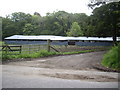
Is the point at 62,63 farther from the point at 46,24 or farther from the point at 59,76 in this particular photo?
the point at 46,24

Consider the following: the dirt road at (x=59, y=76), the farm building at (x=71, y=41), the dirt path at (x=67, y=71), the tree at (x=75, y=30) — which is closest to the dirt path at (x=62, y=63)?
the dirt path at (x=67, y=71)

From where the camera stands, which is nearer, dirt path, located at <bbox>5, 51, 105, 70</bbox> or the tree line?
dirt path, located at <bbox>5, 51, 105, 70</bbox>

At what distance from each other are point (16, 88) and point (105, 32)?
94.7ft

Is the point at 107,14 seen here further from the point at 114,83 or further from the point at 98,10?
the point at 114,83

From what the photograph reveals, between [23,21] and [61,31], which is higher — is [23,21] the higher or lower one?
the higher one

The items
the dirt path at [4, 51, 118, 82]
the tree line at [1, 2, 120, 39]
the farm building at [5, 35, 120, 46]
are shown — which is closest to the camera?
the dirt path at [4, 51, 118, 82]

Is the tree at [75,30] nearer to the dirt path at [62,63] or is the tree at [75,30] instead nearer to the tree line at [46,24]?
the tree line at [46,24]

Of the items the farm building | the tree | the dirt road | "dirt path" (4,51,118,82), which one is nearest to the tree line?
the tree

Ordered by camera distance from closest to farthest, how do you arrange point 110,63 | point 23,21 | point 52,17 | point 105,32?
point 110,63 < point 105,32 < point 23,21 < point 52,17

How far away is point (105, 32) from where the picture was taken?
32344 millimetres

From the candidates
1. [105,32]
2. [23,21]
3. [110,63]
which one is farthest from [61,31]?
[110,63]

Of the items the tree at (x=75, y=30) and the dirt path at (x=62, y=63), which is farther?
the tree at (x=75, y=30)

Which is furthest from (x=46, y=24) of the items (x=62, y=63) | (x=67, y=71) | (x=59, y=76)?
(x=59, y=76)

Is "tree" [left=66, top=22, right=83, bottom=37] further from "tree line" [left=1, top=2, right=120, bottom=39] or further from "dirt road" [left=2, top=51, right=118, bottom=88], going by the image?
"dirt road" [left=2, top=51, right=118, bottom=88]
